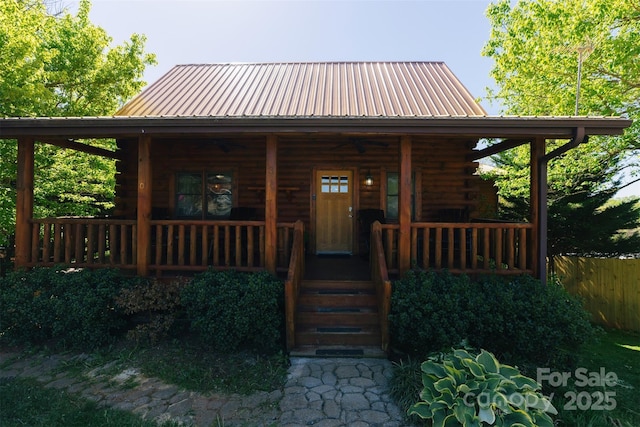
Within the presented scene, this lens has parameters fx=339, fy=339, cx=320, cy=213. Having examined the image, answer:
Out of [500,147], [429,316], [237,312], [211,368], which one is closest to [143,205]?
[237,312]

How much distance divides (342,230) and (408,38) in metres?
7.89

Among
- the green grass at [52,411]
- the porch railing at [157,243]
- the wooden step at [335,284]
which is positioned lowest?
the green grass at [52,411]

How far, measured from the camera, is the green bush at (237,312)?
4.39 meters

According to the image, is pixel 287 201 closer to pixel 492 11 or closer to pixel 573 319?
pixel 573 319

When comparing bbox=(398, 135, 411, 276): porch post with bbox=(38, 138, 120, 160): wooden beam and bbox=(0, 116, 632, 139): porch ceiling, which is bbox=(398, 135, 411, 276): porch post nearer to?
bbox=(0, 116, 632, 139): porch ceiling

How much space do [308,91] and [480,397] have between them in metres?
7.25

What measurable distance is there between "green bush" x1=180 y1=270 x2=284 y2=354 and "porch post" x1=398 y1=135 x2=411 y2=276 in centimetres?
190

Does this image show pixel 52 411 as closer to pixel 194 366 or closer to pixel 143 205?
pixel 194 366

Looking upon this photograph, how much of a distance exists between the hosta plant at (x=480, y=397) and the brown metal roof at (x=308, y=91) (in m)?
5.15

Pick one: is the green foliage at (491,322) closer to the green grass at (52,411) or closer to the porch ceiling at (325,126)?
the porch ceiling at (325,126)

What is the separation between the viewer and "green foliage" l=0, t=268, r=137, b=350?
15.3ft

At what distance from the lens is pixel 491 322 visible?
4242mm

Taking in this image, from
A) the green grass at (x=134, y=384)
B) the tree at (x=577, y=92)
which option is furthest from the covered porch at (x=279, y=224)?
the tree at (x=577, y=92)

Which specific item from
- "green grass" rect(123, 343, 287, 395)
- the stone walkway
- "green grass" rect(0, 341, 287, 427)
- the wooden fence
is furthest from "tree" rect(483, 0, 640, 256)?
"green grass" rect(0, 341, 287, 427)
